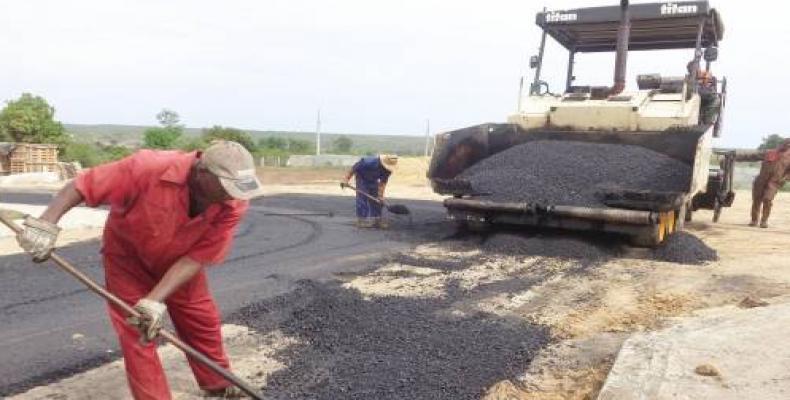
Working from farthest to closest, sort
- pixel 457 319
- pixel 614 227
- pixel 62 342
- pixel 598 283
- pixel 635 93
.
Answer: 1. pixel 635 93
2. pixel 614 227
3. pixel 598 283
4. pixel 457 319
5. pixel 62 342

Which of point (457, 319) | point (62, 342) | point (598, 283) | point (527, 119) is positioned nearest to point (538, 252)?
point (598, 283)

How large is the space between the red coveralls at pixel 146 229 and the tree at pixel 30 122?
26739 millimetres

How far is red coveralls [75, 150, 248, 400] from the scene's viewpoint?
8.29 feet

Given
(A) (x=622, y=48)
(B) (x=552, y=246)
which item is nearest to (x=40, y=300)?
(B) (x=552, y=246)

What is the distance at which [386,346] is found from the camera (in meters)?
3.86

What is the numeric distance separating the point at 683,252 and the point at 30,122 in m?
25.8

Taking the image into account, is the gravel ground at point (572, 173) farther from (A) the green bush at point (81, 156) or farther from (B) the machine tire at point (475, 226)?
(A) the green bush at point (81, 156)

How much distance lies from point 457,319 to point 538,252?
9.40ft

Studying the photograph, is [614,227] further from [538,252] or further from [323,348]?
[323,348]

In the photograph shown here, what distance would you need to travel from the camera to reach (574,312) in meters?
4.79

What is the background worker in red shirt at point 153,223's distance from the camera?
2.46 metres

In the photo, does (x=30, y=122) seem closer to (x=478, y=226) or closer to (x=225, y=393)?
(x=478, y=226)

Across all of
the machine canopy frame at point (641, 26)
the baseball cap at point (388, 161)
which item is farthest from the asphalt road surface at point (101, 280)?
the machine canopy frame at point (641, 26)

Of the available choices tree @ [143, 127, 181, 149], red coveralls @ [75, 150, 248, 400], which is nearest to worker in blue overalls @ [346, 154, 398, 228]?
red coveralls @ [75, 150, 248, 400]
